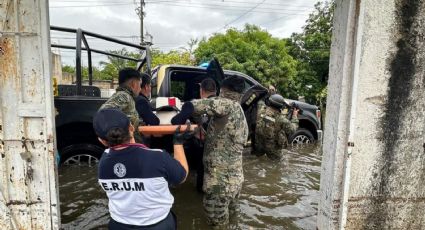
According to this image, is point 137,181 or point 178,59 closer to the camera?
point 137,181

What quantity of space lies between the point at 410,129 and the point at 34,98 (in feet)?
10.2

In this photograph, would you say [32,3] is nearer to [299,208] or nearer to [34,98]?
[34,98]

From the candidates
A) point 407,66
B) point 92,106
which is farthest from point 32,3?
point 407,66

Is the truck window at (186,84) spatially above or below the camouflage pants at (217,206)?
above

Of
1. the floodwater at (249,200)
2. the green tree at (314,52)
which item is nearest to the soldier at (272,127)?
the floodwater at (249,200)

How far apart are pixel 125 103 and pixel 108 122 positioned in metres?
1.54

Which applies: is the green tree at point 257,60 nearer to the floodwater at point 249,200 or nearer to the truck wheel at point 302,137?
the truck wheel at point 302,137

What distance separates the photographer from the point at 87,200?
14.8 ft

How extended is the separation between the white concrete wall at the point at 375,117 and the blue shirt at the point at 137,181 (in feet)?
4.94

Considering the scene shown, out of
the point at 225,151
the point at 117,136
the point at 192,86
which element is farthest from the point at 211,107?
the point at 192,86

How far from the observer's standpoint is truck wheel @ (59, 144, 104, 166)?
452cm

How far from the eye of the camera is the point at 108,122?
1.82 metres

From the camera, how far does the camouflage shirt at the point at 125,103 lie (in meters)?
3.24

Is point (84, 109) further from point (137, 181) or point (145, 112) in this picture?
point (137, 181)
